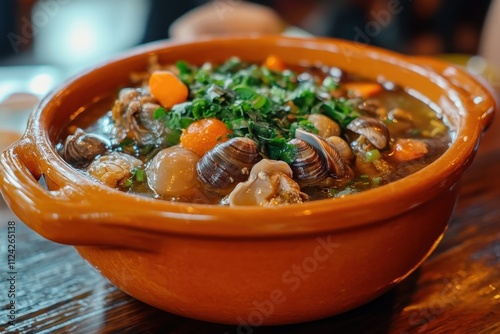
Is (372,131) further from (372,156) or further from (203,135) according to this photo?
(203,135)

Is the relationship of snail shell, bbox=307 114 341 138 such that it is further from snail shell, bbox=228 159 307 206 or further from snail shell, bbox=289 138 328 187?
snail shell, bbox=228 159 307 206

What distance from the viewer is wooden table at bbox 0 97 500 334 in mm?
1284

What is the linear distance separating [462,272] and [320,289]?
1.65 ft

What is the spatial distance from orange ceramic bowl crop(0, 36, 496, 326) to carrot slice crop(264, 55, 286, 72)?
793mm

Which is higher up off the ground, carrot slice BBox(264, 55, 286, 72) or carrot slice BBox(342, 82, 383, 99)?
carrot slice BBox(264, 55, 286, 72)

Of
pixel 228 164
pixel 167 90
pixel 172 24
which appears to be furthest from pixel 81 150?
pixel 172 24

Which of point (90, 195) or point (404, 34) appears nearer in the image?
point (90, 195)

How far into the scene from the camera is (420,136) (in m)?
1.60

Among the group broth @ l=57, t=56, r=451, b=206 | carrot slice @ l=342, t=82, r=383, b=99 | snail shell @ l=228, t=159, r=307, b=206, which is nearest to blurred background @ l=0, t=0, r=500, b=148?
carrot slice @ l=342, t=82, r=383, b=99

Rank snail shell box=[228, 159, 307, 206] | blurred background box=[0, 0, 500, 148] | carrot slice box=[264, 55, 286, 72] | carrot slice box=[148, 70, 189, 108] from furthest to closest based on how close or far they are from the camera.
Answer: blurred background box=[0, 0, 500, 148], carrot slice box=[264, 55, 286, 72], carrot slice box=[148, 70, 189, 108], snail shell box=[228, 159, 307, 206]

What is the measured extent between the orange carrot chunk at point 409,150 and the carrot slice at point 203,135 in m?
0.43

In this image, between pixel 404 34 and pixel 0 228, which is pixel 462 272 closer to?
pixel 0 228

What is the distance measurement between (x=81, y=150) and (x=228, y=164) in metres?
0.40

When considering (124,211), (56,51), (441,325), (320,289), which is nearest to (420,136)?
(441,325)
